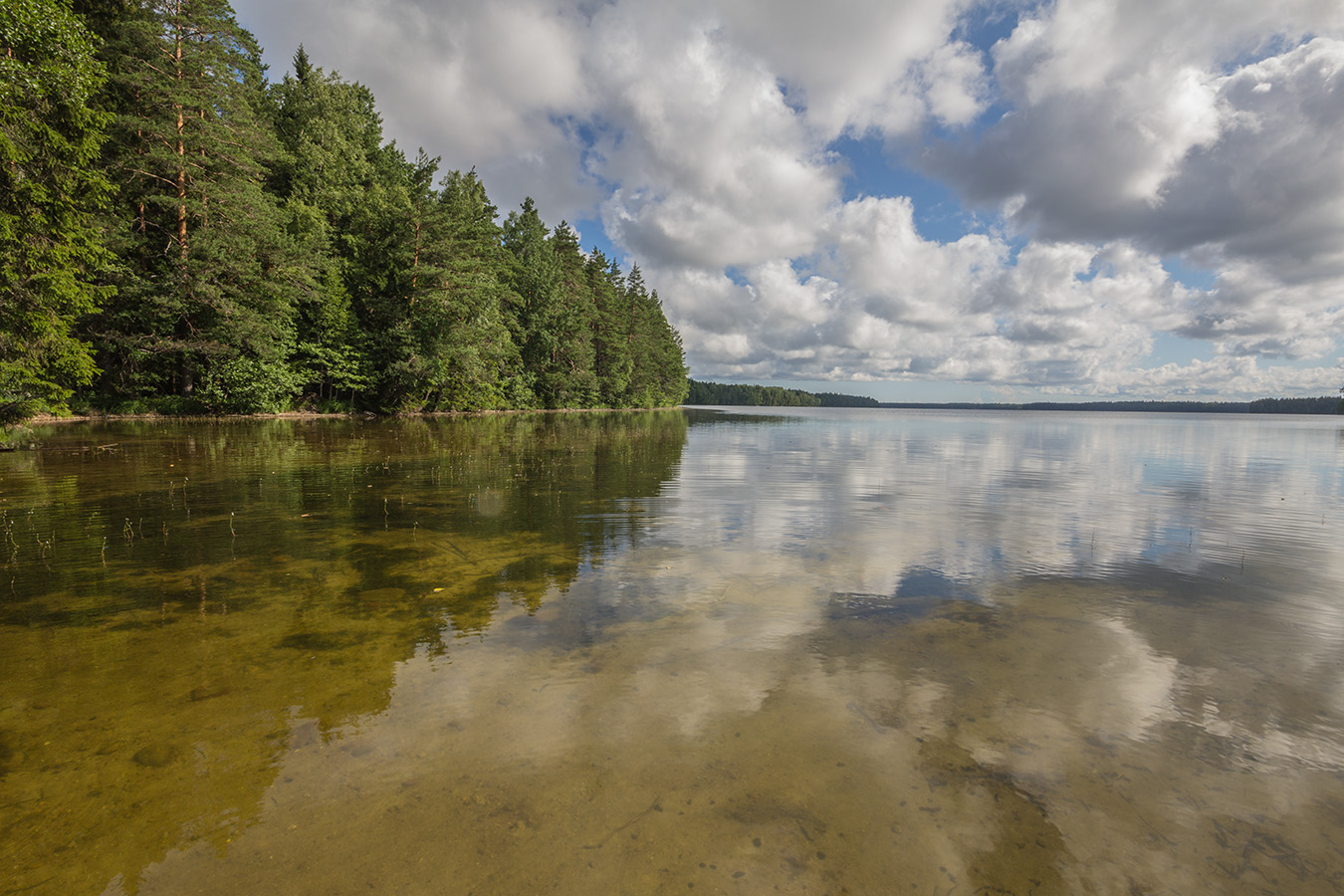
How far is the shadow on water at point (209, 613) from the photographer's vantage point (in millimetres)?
3141

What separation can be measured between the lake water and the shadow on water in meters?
0.03

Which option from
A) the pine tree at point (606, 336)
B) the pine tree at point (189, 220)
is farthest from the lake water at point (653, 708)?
the pine tree at point (606, 336)

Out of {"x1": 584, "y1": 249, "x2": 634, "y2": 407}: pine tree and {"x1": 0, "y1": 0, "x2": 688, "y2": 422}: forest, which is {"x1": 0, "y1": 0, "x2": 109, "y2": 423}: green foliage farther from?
{"x1": 584, "y1": 249, "x2": 634, "y2": 407}: pine tree

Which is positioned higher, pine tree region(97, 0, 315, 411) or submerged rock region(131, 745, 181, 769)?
pine tree region(97, 0, 315, 411)

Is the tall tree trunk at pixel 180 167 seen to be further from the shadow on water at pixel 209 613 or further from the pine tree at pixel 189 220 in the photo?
the shadow on water at pixel 209 613

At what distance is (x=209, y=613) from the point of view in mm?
5816

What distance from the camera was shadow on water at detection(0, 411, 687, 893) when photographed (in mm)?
3141

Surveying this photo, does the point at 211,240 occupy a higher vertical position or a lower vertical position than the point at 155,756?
higher

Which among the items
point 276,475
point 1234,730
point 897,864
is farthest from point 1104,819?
point 276,475

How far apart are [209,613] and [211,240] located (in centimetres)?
3434

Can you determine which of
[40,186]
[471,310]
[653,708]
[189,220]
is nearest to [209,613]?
[653,708]

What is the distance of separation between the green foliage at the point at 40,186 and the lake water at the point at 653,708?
1156 centimetres

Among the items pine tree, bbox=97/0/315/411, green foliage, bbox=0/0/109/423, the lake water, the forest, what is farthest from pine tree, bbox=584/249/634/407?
the lake water

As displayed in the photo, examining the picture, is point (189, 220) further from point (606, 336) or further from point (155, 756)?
point (606, 336)
